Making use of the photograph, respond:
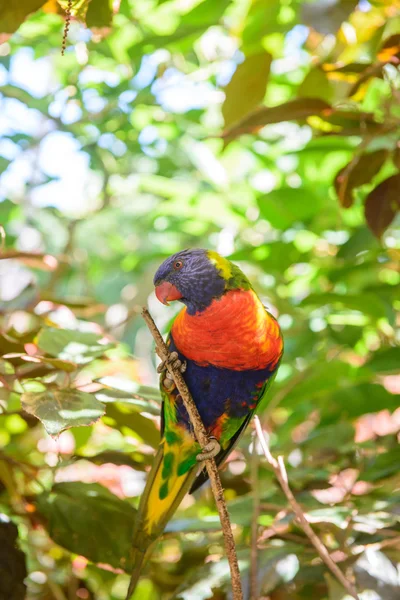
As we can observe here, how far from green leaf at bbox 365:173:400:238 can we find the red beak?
53cm

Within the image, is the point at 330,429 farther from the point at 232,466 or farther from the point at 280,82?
the point at 280,82

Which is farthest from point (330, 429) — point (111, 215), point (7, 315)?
point (111, 215)

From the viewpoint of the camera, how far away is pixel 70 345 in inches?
48.0

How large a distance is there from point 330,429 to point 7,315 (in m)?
0.97

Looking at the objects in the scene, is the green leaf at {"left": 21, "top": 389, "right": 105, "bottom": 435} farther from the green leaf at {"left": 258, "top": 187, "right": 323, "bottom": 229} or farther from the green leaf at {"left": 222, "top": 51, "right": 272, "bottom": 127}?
the green leaf at {"left": 258, "top": 187, "right": 323, "bottom": 229}

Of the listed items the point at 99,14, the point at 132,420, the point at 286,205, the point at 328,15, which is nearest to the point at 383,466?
the point at 132,420

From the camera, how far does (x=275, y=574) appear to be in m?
1.27

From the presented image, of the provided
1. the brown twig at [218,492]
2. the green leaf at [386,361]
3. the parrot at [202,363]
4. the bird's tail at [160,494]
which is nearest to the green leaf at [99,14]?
the parrot at [202,363]

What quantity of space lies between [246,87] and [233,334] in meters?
0.67

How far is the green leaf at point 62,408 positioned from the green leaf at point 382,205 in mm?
826

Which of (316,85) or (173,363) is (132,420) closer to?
(173,363)

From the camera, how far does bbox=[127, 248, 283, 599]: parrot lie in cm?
128

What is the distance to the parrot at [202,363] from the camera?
4.19 feet

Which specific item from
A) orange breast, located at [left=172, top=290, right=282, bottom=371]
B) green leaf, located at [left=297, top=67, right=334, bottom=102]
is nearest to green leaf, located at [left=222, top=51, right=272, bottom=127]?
green leaf, located at [left=297, top=67, right=334, bottom=102]
